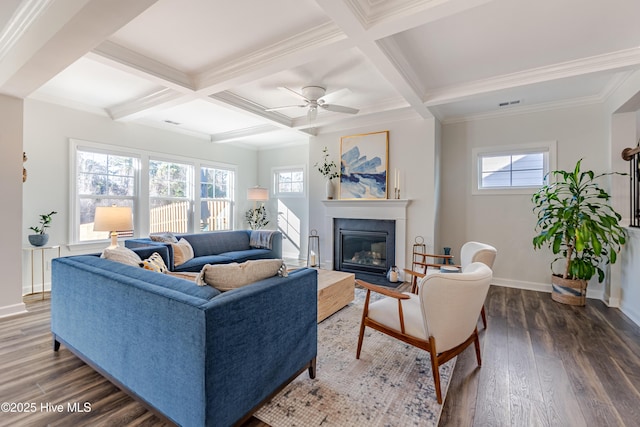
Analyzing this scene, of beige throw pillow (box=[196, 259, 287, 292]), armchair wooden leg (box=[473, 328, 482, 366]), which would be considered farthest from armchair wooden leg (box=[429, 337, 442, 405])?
beige throw pillow (box=[196, 259, 287, 292])

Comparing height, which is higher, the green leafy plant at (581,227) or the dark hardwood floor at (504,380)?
the green leafy plant at (581,227)

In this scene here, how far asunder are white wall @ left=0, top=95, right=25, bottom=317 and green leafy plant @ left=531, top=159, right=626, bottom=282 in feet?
20.5

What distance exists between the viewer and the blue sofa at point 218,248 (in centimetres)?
411

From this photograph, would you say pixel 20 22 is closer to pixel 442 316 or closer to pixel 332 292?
pixel 332 292

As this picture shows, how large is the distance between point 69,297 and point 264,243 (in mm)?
3461

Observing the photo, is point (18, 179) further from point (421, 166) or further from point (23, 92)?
point (421, 166)

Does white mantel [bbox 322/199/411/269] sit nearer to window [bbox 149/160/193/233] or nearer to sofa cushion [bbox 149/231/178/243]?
sofa cushion [bbox 149/231/178/243]

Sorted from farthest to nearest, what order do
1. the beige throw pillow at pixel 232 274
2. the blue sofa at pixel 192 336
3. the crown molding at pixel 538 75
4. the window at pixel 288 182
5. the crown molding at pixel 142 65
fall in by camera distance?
the window at pixel 288 182
the crown molding at pixel 538 75
the crown molding at pixel 142 65
the beige throw pillow at pixel 232 274
the blue sofa at pixel 192 336

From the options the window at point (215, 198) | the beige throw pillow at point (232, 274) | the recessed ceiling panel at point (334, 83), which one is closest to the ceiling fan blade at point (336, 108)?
the recessed ceiling panel at point (334, 83)

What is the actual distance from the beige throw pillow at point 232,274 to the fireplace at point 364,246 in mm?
3387

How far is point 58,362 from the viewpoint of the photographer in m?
2.23

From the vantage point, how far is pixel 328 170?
540 cm

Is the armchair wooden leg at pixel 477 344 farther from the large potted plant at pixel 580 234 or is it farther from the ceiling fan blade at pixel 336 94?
the ceiling fan blade at pixel 336 94

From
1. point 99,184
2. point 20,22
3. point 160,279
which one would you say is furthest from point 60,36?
point 99,184
